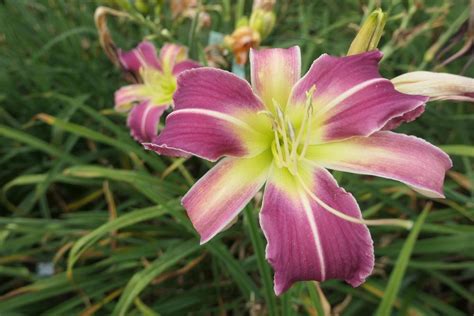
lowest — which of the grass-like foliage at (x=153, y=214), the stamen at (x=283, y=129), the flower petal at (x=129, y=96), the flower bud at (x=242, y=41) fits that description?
the grass-like foliage at (x=153, y=214)

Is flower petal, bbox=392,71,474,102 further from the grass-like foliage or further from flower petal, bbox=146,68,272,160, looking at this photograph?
the grass-like foliage

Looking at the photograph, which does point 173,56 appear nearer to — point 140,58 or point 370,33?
point 140,58

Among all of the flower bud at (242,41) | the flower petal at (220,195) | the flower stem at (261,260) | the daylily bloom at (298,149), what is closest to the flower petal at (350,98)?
the daylily bloom at (298,149)

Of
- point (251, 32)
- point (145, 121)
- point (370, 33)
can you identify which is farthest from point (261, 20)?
point (370, 33)

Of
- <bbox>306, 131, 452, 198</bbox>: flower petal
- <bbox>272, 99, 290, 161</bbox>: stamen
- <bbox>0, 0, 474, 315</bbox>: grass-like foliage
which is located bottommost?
<bbox>0, 0, 474, 315</bbox>: grass-like foliage

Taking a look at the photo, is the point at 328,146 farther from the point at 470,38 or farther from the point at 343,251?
the point at 470,38

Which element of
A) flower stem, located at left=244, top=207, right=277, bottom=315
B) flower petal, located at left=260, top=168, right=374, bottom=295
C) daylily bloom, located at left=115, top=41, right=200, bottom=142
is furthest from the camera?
daylily bloom, located at left=115, top=41, right=200, bottom=142

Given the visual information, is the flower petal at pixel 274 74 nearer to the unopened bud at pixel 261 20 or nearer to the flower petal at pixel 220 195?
the flower petal at pixel 220 195

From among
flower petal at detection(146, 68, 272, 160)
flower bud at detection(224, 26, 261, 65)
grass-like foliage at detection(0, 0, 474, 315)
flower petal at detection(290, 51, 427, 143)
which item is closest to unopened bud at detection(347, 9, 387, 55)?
flower petal at detection(290, 51, 427, 143)
